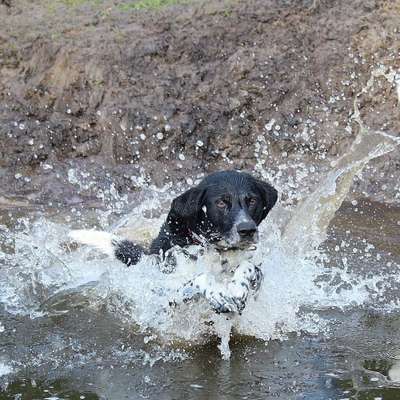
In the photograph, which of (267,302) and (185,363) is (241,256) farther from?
(185,363)

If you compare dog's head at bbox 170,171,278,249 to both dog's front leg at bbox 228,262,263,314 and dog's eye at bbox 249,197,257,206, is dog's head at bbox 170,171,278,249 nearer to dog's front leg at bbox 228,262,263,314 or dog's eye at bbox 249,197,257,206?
dog's eye at bbox 249,197,257,206

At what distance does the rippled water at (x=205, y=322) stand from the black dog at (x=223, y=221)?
16 cm

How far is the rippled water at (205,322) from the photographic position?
4.41m

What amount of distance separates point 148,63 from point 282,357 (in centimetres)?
621

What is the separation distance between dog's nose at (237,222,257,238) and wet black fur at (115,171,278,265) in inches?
4.0

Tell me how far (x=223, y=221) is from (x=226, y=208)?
0.31 ft

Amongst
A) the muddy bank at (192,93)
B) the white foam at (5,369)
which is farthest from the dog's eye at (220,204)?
the muddy bank at (192,93)

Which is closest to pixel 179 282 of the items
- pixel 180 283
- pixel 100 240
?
pixel 180 283

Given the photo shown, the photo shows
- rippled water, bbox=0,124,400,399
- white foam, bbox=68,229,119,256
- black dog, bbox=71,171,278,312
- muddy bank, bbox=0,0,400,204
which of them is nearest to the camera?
rippled water, bbox=0,124,400,399

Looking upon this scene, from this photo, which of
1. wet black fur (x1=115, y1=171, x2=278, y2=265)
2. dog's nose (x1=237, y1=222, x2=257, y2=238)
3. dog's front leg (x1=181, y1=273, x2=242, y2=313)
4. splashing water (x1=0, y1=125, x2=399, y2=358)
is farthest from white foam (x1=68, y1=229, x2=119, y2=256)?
dog's nose (x1=237, y1=222, x2=257, y2=238)

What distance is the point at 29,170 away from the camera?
31.0 ft

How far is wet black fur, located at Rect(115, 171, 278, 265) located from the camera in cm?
502

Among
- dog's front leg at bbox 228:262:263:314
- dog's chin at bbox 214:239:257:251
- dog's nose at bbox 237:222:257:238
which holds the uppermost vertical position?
dog's nose at bbox 237:222:257:238

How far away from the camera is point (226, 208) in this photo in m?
5.01
